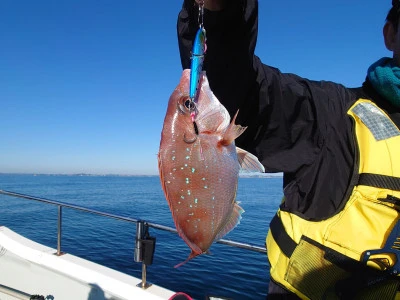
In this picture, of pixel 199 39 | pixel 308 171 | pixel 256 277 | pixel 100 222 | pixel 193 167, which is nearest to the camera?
pixel 199 39

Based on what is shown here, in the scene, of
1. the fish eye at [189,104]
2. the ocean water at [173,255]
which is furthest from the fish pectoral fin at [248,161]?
the ocean water at [173,255]

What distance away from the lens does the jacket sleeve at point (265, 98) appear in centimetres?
134

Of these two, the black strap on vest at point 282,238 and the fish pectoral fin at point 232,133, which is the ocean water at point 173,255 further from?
the fish pectoral fin at point 232,133

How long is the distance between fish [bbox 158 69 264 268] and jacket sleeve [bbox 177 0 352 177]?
0.46 feet

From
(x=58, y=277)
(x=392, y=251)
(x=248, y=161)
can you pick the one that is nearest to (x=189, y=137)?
(x=248, y=161)

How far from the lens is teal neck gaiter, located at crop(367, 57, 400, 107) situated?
1670 millimetres

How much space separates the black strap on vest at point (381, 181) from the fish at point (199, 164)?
0.59m

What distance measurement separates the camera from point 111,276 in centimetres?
375

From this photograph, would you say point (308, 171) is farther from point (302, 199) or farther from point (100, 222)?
point (100, 222)

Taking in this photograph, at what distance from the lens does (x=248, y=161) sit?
4.82 ft

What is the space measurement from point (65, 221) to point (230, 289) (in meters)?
14.9

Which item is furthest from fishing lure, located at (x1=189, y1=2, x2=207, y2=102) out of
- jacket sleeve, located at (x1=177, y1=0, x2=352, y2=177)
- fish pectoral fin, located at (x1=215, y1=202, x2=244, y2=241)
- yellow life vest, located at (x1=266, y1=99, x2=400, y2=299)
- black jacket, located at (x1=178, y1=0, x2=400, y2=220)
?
yellow life vest, located at (x1=266, y1=99, x2=400, y2=299)

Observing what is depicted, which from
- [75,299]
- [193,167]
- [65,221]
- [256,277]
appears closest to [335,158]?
[193,167]

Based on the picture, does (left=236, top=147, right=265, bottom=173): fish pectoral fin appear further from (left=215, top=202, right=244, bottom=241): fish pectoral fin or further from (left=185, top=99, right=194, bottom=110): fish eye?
(left=185, top=99, right=194, bottom=110): fish eye
